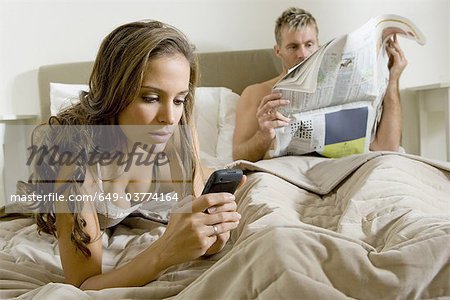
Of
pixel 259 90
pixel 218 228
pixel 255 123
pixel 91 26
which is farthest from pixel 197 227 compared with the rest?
pixel 91 26

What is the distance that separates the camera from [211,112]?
1.81 metres

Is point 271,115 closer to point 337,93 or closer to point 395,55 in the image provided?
point 337,93

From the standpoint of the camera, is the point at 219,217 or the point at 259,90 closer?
the point at 219,217

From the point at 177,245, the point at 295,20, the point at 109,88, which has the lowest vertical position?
the point at 177,245

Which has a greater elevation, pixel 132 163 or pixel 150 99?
pixel 150 99

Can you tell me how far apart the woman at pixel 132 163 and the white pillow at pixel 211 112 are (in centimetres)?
66

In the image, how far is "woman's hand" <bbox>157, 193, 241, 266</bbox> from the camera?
2.50 ft

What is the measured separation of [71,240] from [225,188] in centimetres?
Answer: 25

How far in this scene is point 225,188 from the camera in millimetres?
785

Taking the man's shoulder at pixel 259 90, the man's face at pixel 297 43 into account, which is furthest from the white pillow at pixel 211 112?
the man's face at pixel 297 43

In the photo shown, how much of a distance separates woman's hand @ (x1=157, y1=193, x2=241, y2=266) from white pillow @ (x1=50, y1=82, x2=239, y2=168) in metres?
0.93

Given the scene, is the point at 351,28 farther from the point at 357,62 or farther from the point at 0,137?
the point at 0,137

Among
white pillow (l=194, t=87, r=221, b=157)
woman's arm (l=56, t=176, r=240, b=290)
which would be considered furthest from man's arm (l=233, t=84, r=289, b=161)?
woman's arm (l=56, t=176, r=240, b=290)

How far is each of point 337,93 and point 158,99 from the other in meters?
0.66
